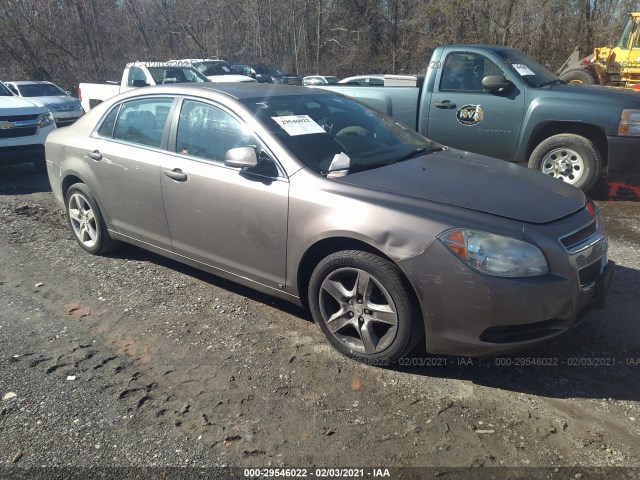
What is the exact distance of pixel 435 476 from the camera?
2391 millimetres

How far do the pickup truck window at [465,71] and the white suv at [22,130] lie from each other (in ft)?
22.3

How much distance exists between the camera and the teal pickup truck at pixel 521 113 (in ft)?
21.3

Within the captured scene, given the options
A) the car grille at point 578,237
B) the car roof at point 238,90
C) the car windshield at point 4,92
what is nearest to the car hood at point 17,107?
the car windshield at point 4,92

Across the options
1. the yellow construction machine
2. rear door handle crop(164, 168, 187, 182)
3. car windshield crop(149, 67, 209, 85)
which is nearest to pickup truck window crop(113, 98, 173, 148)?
rear door handle crop(164, 168, 187, 182)

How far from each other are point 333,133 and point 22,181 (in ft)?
23.5

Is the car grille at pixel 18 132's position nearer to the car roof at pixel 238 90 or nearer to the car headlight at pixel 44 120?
the car headlight at pixel 44 120

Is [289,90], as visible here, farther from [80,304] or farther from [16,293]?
[16,293]

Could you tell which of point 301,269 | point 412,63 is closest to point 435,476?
point 301,269

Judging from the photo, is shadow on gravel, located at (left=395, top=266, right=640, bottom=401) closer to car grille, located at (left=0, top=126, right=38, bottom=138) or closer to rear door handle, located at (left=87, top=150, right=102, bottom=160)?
rear door handle, located at (left=87, top=150, right=102, bottom=160)

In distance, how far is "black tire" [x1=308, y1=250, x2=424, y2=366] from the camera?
2.98 metres

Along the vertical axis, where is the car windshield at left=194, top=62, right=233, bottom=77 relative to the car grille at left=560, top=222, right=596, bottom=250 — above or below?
below

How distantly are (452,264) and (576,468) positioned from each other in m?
1.11

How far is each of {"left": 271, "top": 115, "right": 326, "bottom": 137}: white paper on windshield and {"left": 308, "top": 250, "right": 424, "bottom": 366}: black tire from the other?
3.29 ft

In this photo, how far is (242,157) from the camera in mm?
3441
